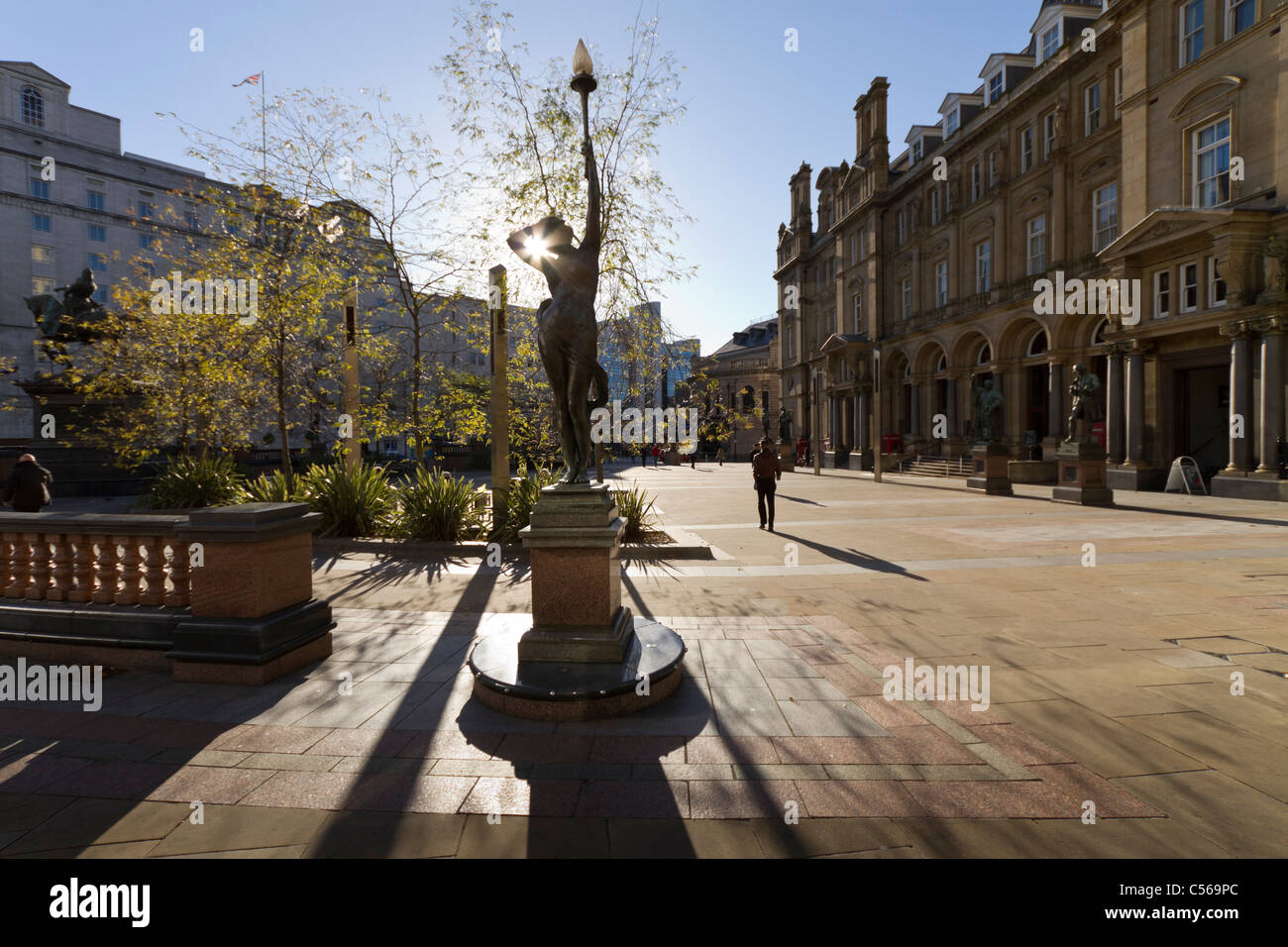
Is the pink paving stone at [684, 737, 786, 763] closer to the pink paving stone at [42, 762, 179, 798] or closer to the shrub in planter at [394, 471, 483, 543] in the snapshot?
the pink paving stone at [42, 762, 179, 798]

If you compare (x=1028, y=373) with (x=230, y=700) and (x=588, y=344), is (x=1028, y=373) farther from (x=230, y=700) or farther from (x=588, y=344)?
(x=230, y=700)

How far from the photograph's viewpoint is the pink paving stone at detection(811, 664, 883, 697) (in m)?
4.23

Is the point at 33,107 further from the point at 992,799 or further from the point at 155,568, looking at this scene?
the point at 992,799

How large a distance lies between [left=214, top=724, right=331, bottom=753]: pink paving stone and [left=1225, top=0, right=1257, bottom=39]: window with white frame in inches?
1098

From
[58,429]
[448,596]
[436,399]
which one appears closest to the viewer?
[448,596]

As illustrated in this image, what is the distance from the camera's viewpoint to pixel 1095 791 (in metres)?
2.91

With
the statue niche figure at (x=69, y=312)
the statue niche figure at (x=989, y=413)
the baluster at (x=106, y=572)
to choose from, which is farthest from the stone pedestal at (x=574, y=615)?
the statue niche figure at (x=989, y=413)

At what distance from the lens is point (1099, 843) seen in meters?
2.53

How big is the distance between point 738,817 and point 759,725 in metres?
0.98

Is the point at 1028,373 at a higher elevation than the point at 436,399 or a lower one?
higher

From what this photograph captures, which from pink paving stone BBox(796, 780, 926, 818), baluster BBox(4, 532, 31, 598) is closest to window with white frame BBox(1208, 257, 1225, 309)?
pink paving stone BBox(796, 780, 926, 818)

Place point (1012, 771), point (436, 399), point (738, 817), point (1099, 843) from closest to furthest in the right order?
point (1099, 843)
point (738, 817)
point (1012, 771)
point (436, 399)

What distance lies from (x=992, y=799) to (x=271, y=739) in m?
4.21
